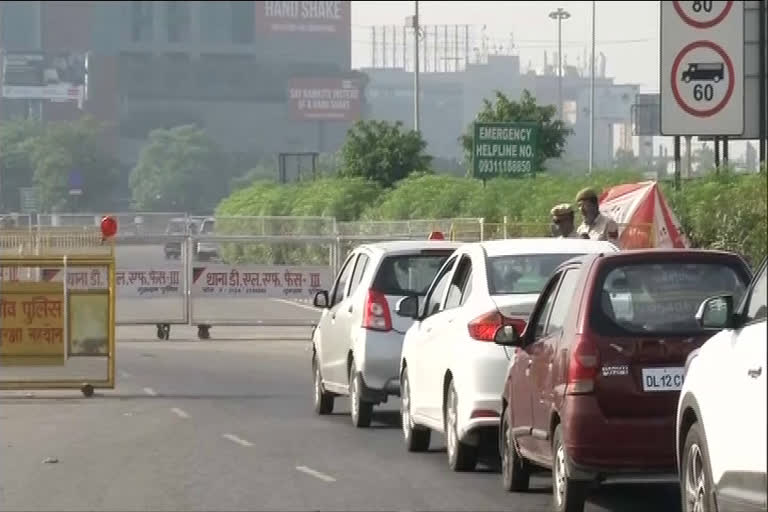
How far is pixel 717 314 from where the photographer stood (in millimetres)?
9930

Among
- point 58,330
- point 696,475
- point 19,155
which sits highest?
point 19,155

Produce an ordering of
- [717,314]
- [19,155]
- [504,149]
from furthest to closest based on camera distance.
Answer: [19,155] < [504,149] < [717,314]

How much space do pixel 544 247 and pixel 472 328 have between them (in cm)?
106

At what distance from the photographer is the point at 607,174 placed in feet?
122

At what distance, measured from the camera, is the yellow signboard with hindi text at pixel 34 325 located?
23.2m

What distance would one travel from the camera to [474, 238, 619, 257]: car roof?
50.6ft

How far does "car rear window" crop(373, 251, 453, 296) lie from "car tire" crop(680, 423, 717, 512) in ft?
27.4

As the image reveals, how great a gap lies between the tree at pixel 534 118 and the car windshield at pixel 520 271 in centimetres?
3574

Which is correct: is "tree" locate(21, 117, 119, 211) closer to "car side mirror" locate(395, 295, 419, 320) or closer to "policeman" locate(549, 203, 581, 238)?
"policeman" locate(549, 203, 581, 238)

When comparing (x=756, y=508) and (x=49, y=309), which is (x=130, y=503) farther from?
(x=49, y=309)

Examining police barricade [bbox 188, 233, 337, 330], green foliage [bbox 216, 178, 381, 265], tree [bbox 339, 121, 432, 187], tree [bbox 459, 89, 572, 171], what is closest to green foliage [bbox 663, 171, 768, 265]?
police barricade [bbox 188, 233, 337, 330]

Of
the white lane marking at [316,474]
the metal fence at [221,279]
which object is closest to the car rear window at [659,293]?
the white lane marking at [316,474]

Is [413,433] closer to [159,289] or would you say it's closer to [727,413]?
[727,413]

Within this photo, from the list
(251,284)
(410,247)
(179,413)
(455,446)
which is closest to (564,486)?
(455,446)
